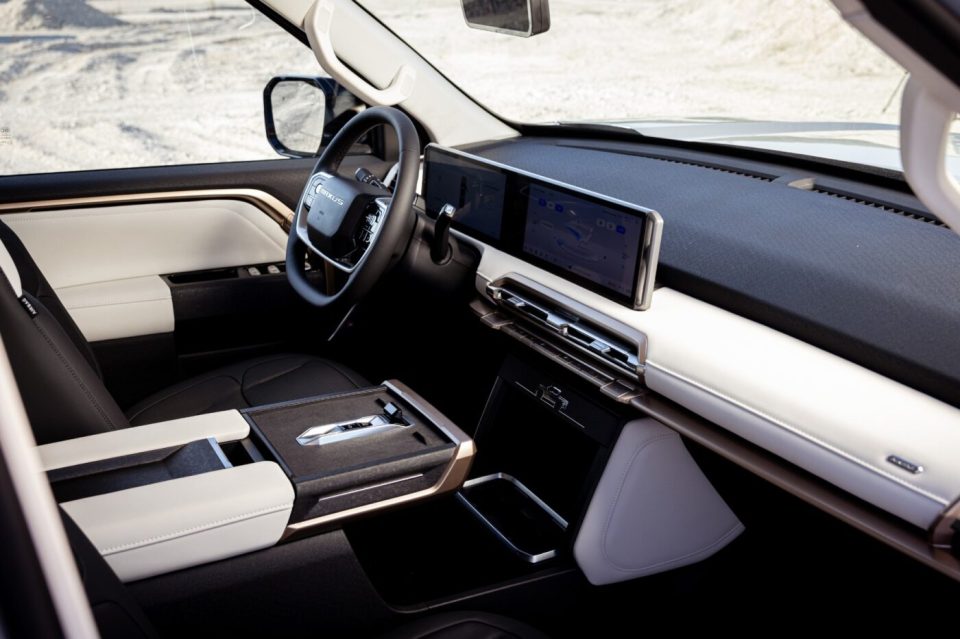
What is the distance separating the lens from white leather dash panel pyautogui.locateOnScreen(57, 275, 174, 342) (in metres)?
2.26

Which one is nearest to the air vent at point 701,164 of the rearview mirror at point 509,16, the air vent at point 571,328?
the rearview mirror at point 509,16

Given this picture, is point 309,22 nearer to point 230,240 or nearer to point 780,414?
point 230,240

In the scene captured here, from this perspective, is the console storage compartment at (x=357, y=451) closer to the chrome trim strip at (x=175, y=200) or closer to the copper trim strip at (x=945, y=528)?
the copper trim strip at (x=945, y=528)

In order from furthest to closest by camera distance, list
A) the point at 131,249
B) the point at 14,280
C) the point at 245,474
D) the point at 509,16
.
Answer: the point at 131,249 < the point at 509,16 < the point at 14,280 < the point at 245,474

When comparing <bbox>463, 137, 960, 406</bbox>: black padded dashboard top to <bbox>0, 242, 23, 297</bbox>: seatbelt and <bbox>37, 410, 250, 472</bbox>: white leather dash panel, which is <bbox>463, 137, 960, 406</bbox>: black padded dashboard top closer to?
<bbox>37, 410, 250, 472</bbox>: white leather dash panel

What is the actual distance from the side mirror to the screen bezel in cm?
56

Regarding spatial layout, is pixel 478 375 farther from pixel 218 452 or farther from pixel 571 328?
pixel 218 452

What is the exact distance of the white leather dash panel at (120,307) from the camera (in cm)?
226

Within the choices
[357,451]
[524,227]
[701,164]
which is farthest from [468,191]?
[357,451]

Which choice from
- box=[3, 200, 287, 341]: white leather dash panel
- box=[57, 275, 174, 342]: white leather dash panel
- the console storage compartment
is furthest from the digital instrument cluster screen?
box=[57, 275, 174, 342]: white leather dash panel

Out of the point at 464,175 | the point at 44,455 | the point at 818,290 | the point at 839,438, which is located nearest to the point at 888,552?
the point at 839,438

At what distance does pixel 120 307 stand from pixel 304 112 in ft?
2.65

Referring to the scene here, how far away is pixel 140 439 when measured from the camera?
55.0 inches

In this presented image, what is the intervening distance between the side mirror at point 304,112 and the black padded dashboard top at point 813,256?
71cm
